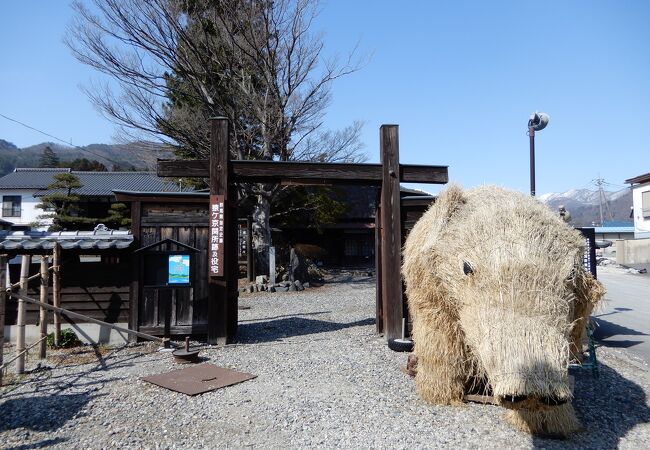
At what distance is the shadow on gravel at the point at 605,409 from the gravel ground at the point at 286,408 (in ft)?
0.04

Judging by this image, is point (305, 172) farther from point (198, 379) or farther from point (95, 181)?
point (95, 181)

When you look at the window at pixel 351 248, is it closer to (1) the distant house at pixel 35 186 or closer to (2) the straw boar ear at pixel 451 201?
(1) the distant house at pixel 35 186

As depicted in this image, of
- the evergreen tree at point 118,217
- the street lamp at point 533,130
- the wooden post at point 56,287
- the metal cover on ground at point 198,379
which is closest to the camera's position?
the metal cover on ground at point 198,379

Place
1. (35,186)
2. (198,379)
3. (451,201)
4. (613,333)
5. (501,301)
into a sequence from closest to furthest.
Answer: (501,301) → (451,201) → (198,379) → (613,333) → (35,186)

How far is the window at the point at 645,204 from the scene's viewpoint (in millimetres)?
28862

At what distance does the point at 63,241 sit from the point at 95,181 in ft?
84.3

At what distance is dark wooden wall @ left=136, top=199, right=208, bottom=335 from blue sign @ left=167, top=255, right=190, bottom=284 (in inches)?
7.4

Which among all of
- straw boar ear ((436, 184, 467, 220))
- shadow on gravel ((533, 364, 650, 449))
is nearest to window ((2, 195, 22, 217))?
straw boar ear ((436, 184, 467, 220))

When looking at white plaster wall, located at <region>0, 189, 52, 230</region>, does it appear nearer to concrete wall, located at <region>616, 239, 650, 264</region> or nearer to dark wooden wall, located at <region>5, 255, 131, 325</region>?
dark wooden wall, located at <region>5, 255, 131, 325</region>

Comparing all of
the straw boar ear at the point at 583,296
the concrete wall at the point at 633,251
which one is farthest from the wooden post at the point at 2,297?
the concrete wall at the point at 633,251

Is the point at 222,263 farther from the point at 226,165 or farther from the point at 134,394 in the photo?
the point at 134,394

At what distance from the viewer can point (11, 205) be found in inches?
1270

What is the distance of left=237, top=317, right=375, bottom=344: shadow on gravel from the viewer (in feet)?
27.9

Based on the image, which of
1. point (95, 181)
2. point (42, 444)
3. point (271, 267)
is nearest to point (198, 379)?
point (42, 444)
